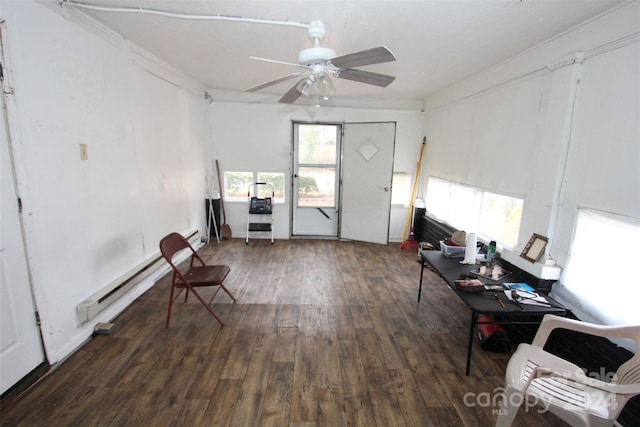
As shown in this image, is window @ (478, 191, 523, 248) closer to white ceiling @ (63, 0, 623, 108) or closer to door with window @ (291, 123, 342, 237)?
white ceiling @ (63, 0, 623, 108)

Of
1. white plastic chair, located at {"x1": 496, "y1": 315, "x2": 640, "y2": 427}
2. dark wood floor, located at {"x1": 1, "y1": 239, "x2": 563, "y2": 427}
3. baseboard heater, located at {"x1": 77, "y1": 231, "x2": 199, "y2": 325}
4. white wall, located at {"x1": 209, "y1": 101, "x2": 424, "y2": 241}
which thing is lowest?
dark wood floor, located at {"x1": 1, "y1": 239, "x2": 563, "y2": 427}

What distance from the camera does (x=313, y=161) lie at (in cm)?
534

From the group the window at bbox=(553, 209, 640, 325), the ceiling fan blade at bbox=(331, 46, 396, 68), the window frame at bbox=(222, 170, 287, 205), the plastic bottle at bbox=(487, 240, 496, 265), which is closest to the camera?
the ceiling fan blade at bbox=(331, 46, 396, 68)

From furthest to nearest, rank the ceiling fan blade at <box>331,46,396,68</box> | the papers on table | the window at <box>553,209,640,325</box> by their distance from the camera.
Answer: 1. the papers on table
2. the window at <box>553,209,640,325</box>
3. the ceiling fan blade at <box>331,46,396,68</box>

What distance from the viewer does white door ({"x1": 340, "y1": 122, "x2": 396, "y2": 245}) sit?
492 cm

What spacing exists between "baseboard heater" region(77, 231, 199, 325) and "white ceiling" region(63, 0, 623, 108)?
2203mm

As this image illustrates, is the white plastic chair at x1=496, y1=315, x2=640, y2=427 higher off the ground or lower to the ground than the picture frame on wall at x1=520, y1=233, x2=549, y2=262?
lower

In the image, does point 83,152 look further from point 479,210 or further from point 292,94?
point 479,210

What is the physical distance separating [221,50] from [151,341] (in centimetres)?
274

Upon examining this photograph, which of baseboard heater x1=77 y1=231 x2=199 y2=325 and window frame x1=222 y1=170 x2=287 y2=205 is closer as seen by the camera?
baseboard heater x1=77 y1=231 x2=199 y2=325

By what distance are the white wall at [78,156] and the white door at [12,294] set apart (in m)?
0.05

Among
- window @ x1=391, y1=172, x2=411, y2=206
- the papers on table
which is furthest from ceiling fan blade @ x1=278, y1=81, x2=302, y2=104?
window @ x1=391, y1=172, x2=411, y2=206

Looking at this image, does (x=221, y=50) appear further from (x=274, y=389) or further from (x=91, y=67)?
(x=274, y=389)

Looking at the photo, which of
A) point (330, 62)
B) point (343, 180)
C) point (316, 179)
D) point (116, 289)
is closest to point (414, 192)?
point (343, 180)
